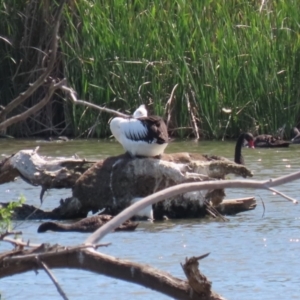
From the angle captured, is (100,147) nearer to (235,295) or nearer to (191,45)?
(191,45)

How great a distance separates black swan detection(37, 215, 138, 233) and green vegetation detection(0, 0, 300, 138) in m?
6.65

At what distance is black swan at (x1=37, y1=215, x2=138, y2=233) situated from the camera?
8375 mm

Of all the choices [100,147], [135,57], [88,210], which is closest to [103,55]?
[135,57]

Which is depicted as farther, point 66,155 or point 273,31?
point 273,31

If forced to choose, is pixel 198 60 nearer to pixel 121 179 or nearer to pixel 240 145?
pixel 240 145

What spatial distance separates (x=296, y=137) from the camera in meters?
15.1

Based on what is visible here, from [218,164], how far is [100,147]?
19.1 feet

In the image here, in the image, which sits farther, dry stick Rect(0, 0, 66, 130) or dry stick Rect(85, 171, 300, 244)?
dry stick Rect(0, 0, 66, 130)

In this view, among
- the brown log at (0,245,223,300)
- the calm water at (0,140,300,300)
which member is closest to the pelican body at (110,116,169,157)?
the calm water at (0,140,300,300)

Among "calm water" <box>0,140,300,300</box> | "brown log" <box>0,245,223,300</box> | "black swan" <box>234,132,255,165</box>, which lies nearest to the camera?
"brown log" <box>0,245,223,300</box>

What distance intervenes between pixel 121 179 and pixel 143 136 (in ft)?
1.67

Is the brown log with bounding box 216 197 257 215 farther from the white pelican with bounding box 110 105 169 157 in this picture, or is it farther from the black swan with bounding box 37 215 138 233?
the black swan with bounding box 37 215 138 233

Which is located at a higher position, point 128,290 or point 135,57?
point 135,57

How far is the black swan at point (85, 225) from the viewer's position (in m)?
8.38
